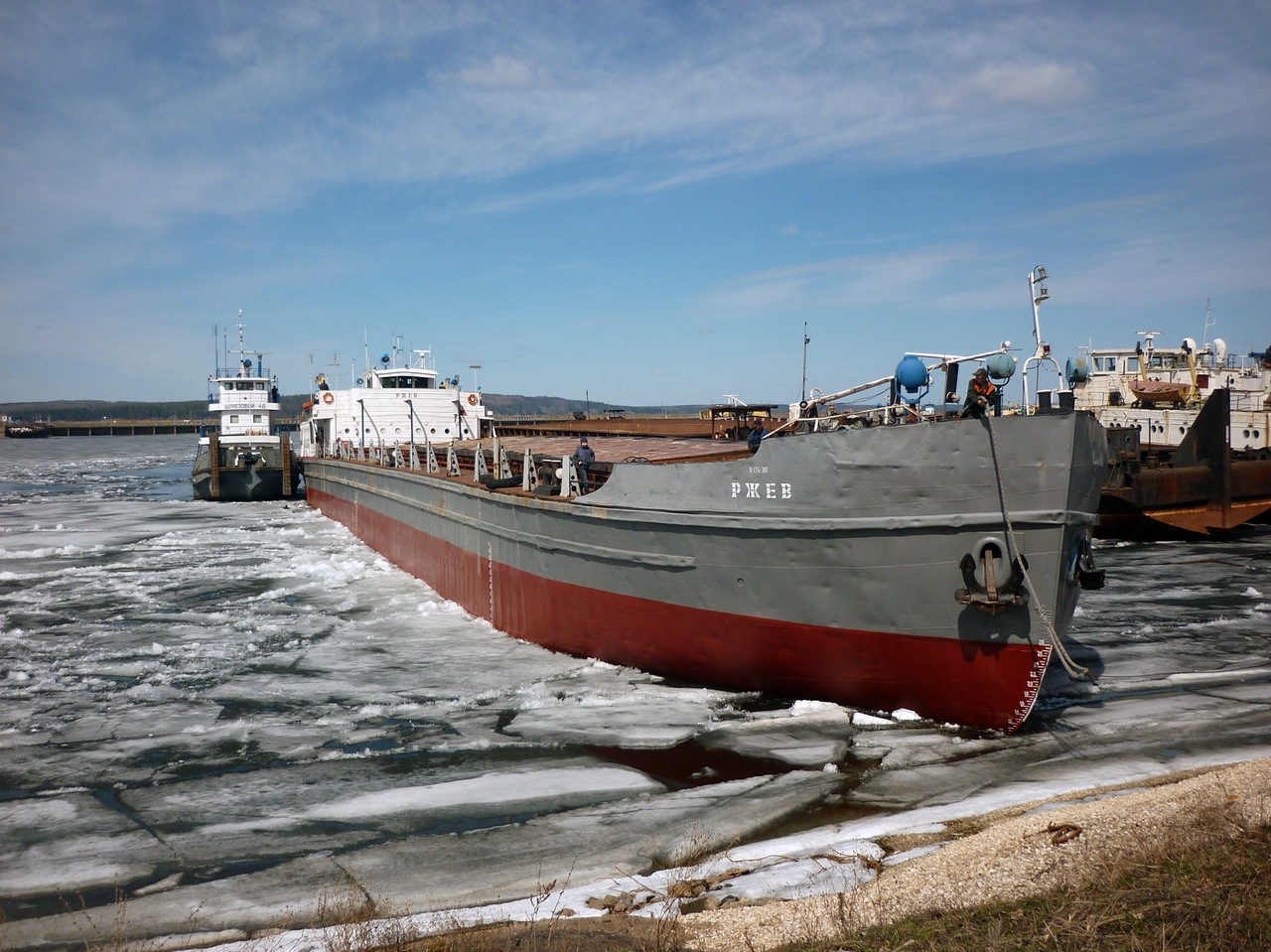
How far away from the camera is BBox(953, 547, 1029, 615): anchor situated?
7523mm

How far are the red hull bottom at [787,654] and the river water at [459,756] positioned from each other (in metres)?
0.24

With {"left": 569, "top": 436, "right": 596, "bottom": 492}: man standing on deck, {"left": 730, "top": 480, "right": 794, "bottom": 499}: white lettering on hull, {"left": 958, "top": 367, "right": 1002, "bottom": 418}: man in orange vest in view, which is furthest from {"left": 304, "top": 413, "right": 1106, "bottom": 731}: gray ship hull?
{"left": 569, "top": 436, "right": 596, "bottom": 492}: man standing on deck

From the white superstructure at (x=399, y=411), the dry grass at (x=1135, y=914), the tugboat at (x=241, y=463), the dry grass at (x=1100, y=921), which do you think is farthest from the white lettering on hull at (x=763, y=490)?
the tugboat at (x=241, y=463)

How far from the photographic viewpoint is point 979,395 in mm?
7672

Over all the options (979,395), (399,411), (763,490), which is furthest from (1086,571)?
(399,411)

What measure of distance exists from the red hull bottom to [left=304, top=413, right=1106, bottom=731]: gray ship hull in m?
0.02

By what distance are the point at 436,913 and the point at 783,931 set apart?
2.19 metres

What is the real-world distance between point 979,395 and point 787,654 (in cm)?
336

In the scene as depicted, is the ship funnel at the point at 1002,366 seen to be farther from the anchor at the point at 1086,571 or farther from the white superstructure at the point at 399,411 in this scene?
the white superstructure at the point at 399,411

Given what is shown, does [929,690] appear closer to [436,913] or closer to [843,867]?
[843,867]

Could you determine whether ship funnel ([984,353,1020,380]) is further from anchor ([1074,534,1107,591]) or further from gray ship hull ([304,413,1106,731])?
anchor ([1074,534,1107,591])

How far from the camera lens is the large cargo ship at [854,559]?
25.0 feet

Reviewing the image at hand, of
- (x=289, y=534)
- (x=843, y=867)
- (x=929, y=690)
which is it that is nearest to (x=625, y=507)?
(x=929, y=690)

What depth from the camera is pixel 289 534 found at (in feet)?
89.5
